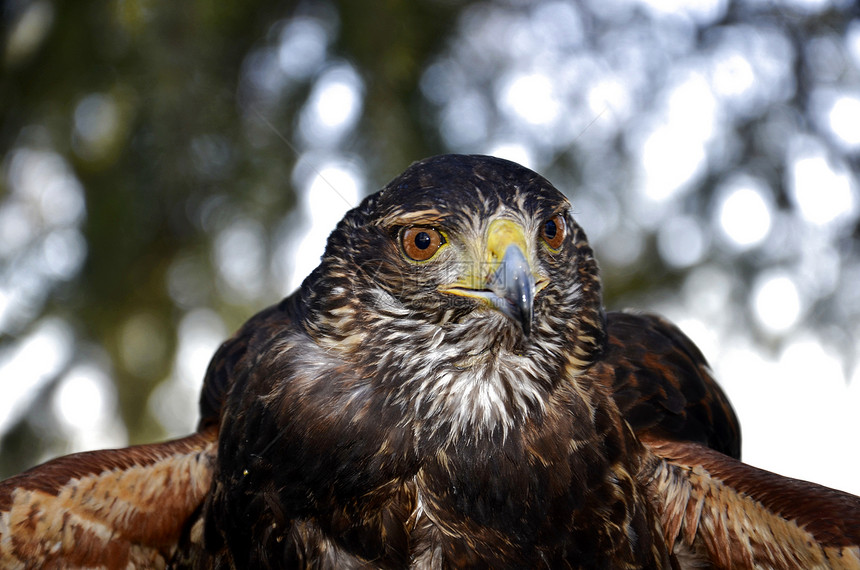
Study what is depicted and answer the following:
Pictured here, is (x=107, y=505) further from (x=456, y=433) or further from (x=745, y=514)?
(x=745, y=514)

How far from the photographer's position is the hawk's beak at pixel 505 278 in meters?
1.89

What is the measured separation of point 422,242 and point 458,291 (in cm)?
19

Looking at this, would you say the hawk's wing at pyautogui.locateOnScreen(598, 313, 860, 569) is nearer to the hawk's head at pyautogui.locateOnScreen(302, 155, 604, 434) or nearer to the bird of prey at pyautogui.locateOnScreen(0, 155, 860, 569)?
the bird of prey at pyautogui.locateOnScreen(0, 155, 860, 569)

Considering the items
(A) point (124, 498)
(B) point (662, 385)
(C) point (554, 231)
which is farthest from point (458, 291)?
(A) point (124, 498)

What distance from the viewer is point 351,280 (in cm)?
222

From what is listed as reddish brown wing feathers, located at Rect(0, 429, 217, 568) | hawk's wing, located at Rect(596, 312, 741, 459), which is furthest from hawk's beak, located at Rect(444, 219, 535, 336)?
reddish brown wing feathers, located at Rect(0, 429, 217, 568)

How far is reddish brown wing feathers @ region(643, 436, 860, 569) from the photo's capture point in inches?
79.9

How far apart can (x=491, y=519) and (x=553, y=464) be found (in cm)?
25

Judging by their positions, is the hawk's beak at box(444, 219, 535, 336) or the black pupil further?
the black pupil

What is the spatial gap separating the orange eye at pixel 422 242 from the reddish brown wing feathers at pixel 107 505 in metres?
1.24

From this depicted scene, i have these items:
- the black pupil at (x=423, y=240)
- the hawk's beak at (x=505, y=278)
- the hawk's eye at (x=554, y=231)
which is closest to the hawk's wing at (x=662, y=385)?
the hawk's eye at (x=554, y=231)

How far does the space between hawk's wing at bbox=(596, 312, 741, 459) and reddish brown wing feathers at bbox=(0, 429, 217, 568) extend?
1555 millimetres

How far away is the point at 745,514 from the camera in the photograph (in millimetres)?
2275

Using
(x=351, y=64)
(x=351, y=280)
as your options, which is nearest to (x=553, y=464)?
(x=351, y=280)
